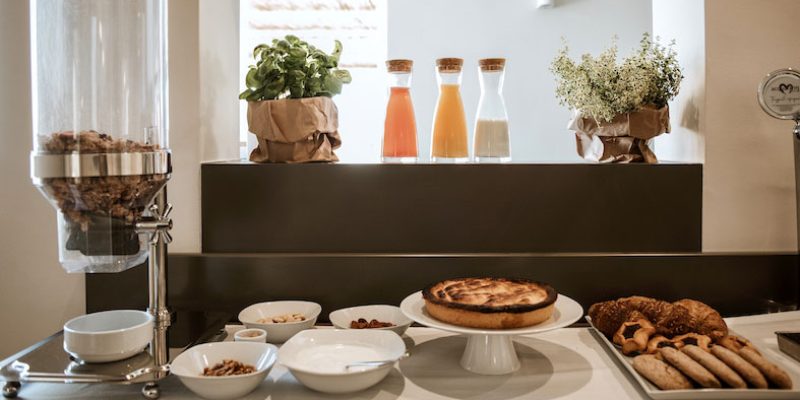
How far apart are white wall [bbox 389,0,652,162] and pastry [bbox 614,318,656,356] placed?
1.68m

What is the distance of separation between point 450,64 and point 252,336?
0.62m

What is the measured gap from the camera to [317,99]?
1.22 metres

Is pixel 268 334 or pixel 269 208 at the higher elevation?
pixel 269 208

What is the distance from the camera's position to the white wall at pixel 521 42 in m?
2.70

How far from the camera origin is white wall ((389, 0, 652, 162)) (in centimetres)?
270

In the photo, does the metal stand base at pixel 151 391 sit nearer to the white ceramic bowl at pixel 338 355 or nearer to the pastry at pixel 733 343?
the white ceramic bowl at pixel 338 355

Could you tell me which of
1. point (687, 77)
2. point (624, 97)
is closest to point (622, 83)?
point (624, 97)

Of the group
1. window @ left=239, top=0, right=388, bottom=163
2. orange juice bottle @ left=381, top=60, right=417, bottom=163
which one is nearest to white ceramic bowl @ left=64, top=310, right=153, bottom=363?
orange juice bottle @ left=381, top=60, right=417, bottom=163

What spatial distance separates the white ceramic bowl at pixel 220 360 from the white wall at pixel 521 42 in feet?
5.85

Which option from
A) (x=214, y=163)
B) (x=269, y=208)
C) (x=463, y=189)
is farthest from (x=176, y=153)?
(x=463, y=189)

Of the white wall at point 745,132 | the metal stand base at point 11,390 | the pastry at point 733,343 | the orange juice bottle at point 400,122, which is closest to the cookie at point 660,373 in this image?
the pastry at point 733,343

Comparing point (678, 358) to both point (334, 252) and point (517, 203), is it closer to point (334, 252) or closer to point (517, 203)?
point (517, 203)

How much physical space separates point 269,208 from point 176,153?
0.21 metres

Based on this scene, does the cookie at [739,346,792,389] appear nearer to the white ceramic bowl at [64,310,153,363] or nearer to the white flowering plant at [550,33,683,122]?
the white flowering plant at [550,33,683,122]
